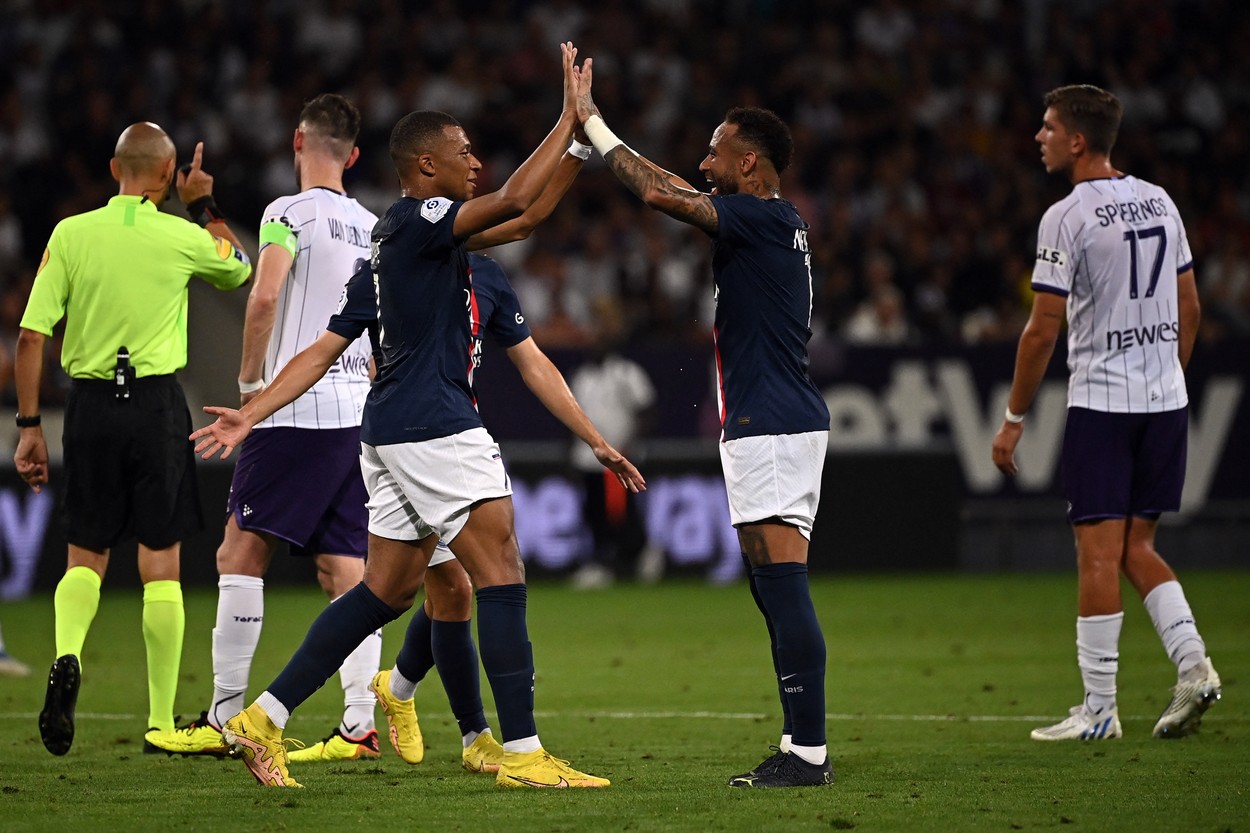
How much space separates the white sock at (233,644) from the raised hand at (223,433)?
1377mm

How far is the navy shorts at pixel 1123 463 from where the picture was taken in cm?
732

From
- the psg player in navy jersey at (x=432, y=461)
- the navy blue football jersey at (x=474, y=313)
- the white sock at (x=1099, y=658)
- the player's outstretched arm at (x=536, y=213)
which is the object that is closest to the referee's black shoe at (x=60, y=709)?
the psg player in navy jersey at (x=432, y=461)

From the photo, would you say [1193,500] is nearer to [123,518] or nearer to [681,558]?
[681,558]

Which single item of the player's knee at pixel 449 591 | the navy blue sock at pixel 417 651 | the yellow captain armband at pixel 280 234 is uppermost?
the yellow captain armband at pixel 280 234

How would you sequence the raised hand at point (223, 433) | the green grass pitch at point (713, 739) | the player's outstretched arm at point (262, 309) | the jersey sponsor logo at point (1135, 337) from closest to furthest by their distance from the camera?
1. the green grass pitch at point (713, 739)
2. the raised hand at point (223, 433)
3. the player's outstretched arm at point (262, 309)
4. the jersey sponsor logo at point (1135, 337)

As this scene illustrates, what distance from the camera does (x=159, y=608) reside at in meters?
7.23

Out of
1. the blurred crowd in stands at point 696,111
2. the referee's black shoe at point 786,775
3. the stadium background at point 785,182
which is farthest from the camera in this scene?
the blurred crowd in stands at point 696,111

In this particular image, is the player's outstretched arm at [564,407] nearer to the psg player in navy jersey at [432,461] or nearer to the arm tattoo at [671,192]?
the psg player in navy jersey at [432,461]

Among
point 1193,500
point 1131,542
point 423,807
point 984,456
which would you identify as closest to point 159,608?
point 423,807

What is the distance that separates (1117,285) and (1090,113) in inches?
30.0

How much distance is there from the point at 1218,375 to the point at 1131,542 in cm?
1063

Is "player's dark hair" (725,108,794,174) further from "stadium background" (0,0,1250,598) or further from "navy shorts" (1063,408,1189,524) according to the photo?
"stadium background" (0,0,1250,598)

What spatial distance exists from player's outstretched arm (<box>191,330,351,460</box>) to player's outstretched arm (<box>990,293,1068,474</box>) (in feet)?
9.69

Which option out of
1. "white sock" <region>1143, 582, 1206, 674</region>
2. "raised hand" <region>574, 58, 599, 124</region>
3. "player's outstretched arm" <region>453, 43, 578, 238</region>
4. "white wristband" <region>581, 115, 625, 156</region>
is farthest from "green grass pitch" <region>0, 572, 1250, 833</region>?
"raised hand" <region>574, 58, 599, 124</region>
